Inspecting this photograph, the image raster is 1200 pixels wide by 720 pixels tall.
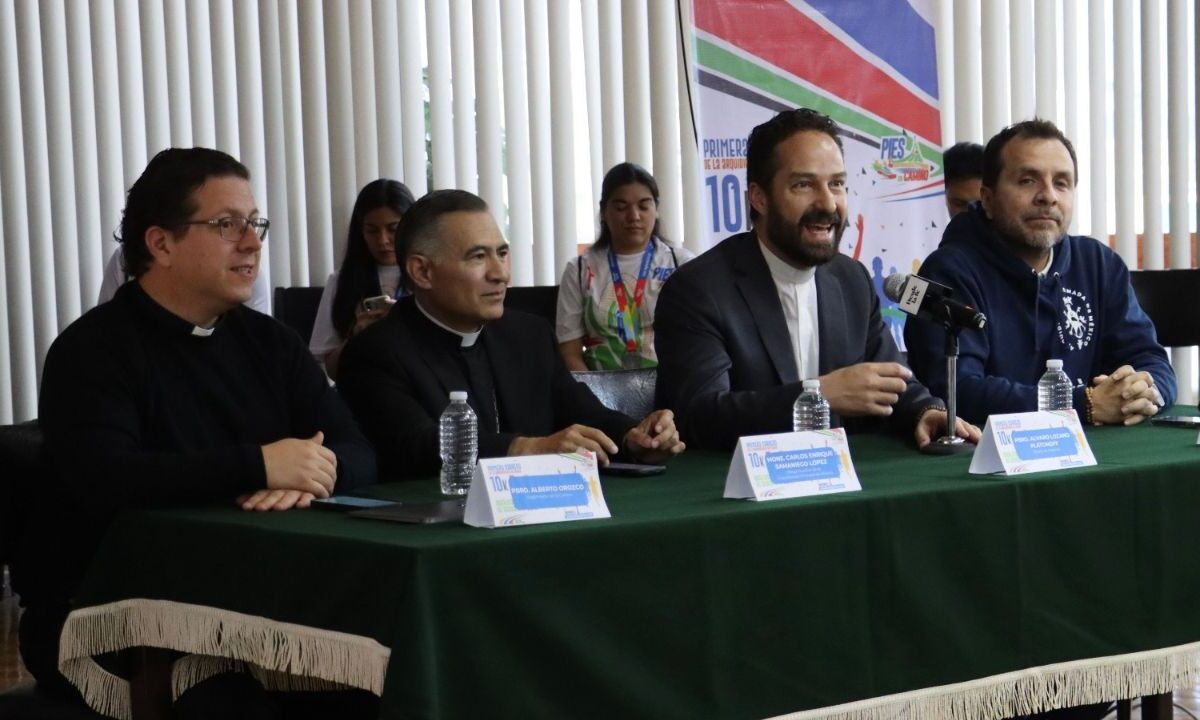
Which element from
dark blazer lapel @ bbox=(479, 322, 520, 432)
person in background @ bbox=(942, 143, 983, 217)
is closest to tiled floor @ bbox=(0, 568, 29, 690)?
dark blazer lapel @ bbox=(479, 322, 520, 432)

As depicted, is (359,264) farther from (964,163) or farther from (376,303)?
(964,163)

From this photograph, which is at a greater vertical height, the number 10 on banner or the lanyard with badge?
the number 10 on banner

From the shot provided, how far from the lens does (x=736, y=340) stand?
127 inches

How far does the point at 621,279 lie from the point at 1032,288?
6.95ft

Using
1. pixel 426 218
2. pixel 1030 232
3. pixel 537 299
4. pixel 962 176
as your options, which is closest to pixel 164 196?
pixel 426 218

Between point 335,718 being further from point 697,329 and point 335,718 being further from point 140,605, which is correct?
point 697,329

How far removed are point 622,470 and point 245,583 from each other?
30.4 inches

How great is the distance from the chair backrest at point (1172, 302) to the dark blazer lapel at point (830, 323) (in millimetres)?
2484

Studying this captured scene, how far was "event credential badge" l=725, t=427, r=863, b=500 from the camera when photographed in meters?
2.27

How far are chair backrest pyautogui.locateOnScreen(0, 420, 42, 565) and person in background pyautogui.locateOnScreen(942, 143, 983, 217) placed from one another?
3.86 m

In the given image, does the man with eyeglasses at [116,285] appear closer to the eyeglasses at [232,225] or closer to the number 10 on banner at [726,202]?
the number 10 on banner at [726,202]

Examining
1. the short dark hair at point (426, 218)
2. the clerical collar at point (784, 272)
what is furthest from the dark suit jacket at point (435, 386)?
the clerical collar at point (784, 272)

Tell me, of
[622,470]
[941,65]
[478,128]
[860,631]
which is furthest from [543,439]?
[941,65]

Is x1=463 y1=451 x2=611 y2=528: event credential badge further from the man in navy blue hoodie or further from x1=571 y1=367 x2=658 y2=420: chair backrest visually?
the man in navy blue hoodie
